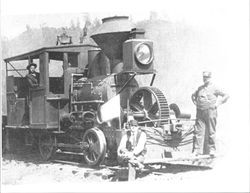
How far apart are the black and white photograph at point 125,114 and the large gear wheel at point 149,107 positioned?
20 mm

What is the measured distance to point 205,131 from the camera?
8.44 metres

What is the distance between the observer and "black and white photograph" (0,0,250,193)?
6508mm

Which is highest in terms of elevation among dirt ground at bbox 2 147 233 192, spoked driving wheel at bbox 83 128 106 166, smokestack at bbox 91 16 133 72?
smokestack at bbox 91 16 133 72

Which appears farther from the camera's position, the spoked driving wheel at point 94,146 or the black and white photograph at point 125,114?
the spoked driving wheel at point 94,146

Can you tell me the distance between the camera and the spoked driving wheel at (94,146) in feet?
28.5

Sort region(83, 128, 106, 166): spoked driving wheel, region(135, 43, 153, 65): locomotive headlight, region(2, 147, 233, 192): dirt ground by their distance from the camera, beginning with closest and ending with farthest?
region(2, 147, 233, 192): dirt ground
region(135, 43, 153, 65): locomotive headlight
region(83, 128, 106, 166): spoked driving wheel

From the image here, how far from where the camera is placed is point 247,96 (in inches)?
249

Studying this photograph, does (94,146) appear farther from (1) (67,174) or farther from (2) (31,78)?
(2) (31,78)

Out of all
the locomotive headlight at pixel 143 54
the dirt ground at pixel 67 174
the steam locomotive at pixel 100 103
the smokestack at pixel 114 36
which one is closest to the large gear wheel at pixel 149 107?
the steam locomotive at pixel 100 103

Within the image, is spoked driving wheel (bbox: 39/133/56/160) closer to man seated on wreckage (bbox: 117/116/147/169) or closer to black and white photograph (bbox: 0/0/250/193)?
black and white photograph (bbox: 0/0/250/193)

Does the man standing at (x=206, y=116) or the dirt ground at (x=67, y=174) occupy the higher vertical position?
the man standing at (x=206, y=116)

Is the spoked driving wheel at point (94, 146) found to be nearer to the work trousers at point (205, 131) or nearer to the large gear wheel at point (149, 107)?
the large gear wheel at point (149, 107)

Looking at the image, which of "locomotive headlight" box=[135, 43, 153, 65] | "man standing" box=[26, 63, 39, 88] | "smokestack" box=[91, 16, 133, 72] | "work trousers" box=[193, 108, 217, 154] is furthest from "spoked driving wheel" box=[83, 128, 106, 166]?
"man standing" box=[26, 63, 39, 88]

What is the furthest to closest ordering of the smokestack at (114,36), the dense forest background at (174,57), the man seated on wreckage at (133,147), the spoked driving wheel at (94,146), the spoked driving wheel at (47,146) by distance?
the dense forest background at (174,57), the spoked driving wheel at (47,146), the smokestack at (114,36), the spoked driving wheel at (94,146), the man seated on wreckage at (133,147)
